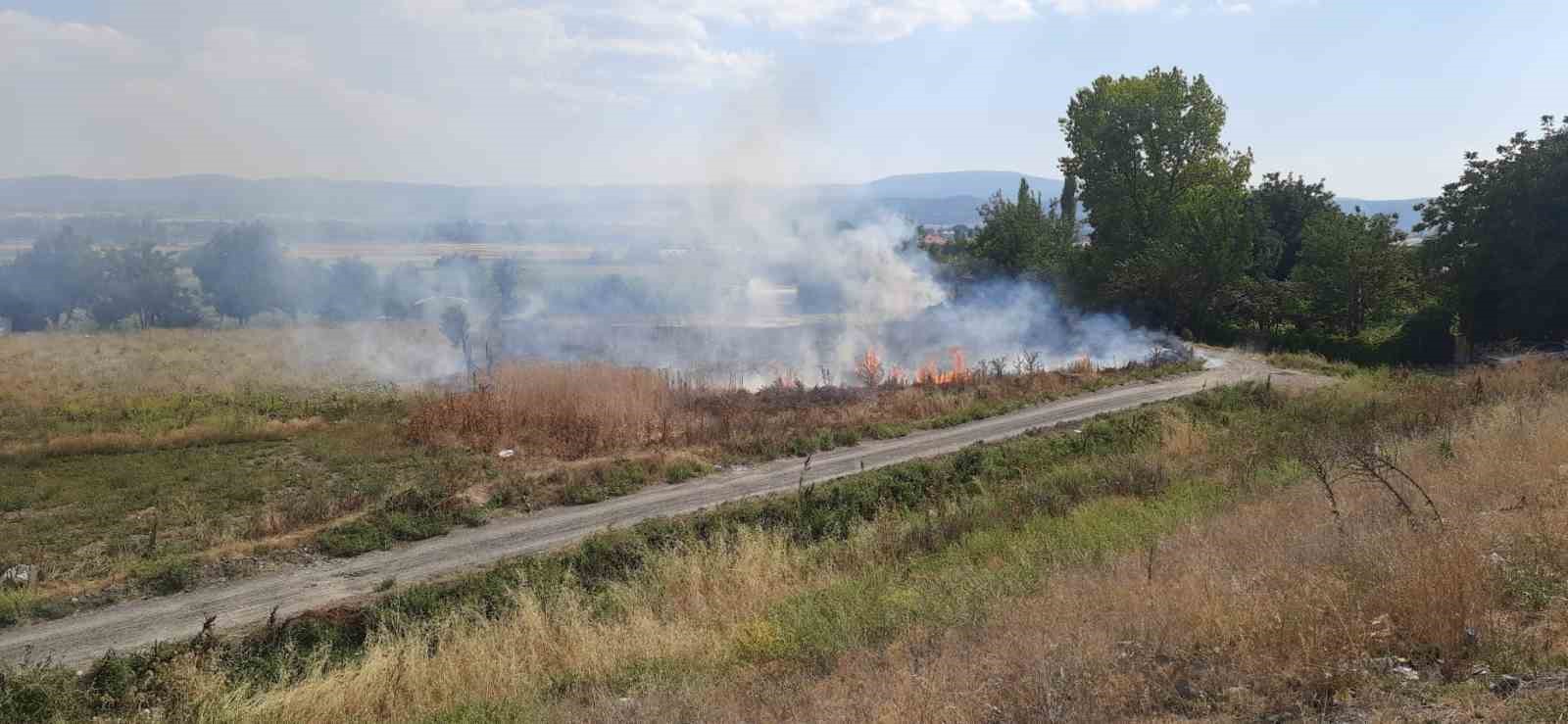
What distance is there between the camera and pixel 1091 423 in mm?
22906

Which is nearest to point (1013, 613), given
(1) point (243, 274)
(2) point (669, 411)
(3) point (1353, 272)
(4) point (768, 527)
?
(4) point (768, 527)

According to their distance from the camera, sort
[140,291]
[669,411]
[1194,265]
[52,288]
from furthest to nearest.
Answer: [52,288] < [140,291] < [1194,265] < [669,411]

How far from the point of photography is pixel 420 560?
1462 cm

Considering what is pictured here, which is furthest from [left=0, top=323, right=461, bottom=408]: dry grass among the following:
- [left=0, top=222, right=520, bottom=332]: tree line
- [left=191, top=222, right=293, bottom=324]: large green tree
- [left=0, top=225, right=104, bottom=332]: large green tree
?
[left=0, top=225, right=104, bottom=332]: large green tree

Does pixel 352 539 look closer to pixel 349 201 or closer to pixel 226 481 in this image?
pixel 226 481

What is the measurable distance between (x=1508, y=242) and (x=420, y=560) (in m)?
33.5

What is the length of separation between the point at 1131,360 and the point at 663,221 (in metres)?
47.4

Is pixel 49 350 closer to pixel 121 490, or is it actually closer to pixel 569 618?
pixel 121 490

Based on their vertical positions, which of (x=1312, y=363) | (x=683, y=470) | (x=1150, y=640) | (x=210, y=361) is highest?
(x=1150, y=640)

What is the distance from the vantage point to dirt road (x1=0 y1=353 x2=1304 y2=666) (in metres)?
11.6

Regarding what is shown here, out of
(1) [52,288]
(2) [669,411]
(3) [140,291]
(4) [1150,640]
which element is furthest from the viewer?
(1) [52,288]

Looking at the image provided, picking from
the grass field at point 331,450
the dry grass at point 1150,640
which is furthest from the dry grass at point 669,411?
the dry grass at point 1150,640

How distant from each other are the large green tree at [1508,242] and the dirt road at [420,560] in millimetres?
17018

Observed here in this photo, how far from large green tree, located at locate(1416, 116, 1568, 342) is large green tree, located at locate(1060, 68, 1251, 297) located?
38.2 ft
